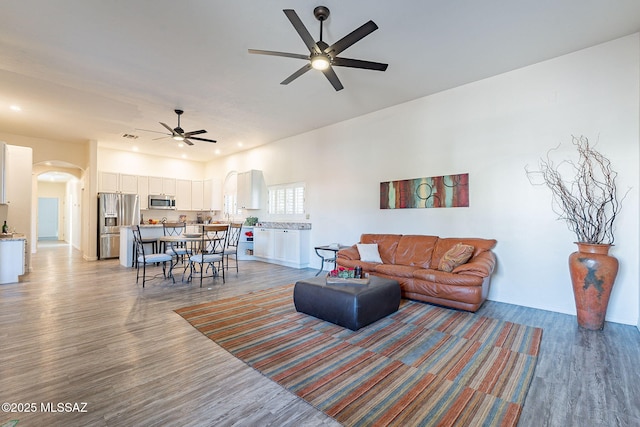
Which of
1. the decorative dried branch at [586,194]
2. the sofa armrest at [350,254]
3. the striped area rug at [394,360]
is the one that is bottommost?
the striped area rug at [394,360]

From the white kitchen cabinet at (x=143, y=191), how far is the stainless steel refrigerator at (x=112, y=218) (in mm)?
649

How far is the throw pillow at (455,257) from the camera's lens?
389 centimetres

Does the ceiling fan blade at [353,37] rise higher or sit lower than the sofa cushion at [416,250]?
higher

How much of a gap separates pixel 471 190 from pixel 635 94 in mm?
1979

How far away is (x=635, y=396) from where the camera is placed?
78.3 inches

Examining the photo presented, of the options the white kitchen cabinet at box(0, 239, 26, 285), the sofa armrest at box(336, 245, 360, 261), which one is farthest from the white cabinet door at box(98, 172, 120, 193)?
the sofa armrest at box(336, 245, 360, 261)

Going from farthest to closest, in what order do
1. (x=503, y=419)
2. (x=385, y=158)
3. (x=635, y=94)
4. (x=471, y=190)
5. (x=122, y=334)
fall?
1. (x=385, y=158)
2. (x=471, y=190)
3. (x=635, y=94)
4. (x=122, y=334)
5. (x=503, y=419)

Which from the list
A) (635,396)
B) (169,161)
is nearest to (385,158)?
(635,396)

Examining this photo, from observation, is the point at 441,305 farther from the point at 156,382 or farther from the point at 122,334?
the point at 122,334

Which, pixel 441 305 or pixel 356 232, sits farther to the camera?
pixel 356 232

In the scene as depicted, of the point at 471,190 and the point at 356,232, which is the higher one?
the point at 471,190

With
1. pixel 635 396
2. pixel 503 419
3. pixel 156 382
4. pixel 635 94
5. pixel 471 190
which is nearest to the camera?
pixel 503 419

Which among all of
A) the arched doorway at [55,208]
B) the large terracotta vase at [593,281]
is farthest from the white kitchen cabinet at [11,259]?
the large terracotta vase at [593,281]

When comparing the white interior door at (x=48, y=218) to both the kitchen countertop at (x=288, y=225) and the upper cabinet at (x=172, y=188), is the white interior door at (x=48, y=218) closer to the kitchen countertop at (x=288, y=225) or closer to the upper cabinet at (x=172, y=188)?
the upper cabinet at (x=172, y=188)
